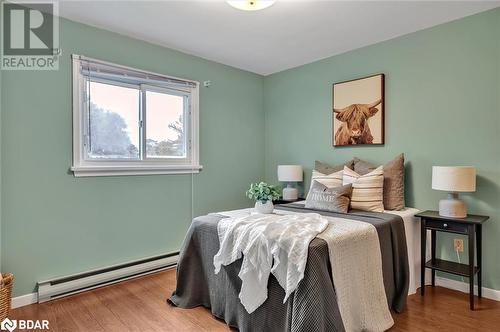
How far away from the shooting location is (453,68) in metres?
2.68

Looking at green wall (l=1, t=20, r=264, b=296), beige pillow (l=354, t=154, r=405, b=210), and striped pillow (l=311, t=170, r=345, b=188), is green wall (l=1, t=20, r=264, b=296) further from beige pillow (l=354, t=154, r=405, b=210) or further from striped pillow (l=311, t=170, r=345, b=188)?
beige pillow (l=354, t=154, r=405, b=210)

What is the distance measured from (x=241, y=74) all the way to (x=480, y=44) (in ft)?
8.64

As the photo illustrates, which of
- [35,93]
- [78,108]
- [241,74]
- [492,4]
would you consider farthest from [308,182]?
[35,93]

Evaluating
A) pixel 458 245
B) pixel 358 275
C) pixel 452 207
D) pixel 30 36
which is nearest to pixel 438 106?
pixel 452 207

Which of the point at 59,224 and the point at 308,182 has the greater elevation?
the point at 308,182

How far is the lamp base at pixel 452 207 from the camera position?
2434 millimetres

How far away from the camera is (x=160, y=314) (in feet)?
7.35

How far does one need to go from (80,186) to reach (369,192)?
8.82 ft

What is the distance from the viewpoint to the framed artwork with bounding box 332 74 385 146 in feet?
10.3

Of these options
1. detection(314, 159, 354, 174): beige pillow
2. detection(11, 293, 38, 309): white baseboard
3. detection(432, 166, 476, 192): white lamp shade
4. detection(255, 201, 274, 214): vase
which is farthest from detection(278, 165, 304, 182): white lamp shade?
detection(11, 293, 38, 309): white baseboard

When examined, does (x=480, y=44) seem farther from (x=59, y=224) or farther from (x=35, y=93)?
(x=59, y=224)

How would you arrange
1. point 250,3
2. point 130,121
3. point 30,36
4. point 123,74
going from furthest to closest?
1. point 130,121
2. point 123,74
3. point 30,36
4. point 250,3

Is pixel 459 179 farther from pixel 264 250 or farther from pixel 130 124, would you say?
pixel 130 124

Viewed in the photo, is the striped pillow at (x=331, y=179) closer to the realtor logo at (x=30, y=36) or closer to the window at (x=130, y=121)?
the window at (x=130, y=121)
